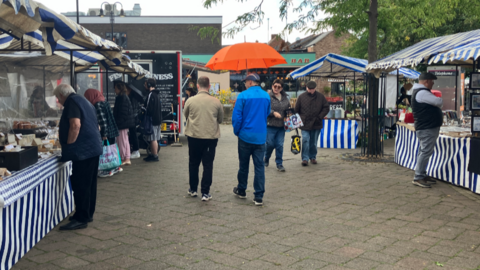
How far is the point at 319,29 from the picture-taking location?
11.9m

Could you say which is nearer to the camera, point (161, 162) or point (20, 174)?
point (20, 174)

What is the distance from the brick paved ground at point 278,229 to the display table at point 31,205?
0.54 ft

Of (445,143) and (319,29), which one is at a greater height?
(319,29)

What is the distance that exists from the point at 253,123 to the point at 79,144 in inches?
88.2

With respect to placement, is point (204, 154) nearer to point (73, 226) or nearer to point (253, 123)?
point (253, 123)

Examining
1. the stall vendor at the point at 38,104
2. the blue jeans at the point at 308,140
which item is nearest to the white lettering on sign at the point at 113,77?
the stall vendor at the point at 38,104

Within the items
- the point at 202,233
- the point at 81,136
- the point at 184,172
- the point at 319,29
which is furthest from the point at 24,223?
the point at 319,29

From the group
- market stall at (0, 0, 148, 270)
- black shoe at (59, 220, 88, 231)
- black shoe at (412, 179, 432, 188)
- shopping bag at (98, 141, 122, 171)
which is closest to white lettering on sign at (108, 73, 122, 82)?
market stall at (0, 0, 148, 270)

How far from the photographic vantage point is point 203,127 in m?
6.09

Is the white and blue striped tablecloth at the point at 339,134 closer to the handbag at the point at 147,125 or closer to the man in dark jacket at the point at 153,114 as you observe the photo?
the man in dark jacket at the point at 153,114

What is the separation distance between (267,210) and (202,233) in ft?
4.12

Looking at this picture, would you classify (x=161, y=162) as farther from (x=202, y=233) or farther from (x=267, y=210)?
(x=202, y=233)

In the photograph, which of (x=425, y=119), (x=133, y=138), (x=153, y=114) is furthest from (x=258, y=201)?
(x=133, y=138)

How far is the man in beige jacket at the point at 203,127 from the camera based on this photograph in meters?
6.11
